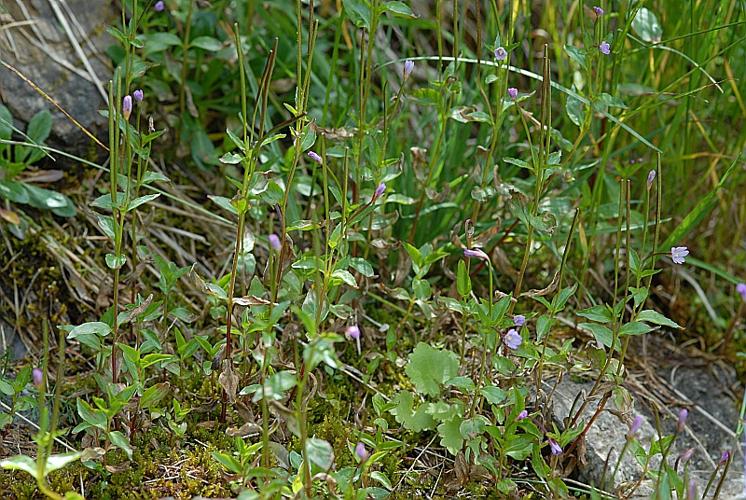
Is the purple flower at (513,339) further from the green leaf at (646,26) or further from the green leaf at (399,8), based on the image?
the green leaf at (646,26)

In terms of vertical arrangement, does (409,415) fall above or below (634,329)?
below

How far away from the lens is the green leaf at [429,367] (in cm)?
173

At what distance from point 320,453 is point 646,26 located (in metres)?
1.35

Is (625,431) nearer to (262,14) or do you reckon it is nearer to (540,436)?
(540,436)

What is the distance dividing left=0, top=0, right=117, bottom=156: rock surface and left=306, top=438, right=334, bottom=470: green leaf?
4.13 feet

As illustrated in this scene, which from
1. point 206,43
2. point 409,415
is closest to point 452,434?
point 409,415

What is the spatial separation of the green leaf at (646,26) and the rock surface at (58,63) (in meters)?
1.36

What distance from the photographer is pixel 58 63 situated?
226cm

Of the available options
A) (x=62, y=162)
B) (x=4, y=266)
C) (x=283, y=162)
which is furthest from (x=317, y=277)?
(x=62, y=162)

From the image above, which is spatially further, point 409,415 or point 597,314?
point 409,415

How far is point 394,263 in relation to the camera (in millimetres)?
2111

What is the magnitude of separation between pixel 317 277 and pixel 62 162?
1.15 metres

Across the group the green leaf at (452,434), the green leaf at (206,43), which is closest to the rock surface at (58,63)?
the green leaf at (206,43)

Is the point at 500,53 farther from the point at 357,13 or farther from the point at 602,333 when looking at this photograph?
the point at 602,333
